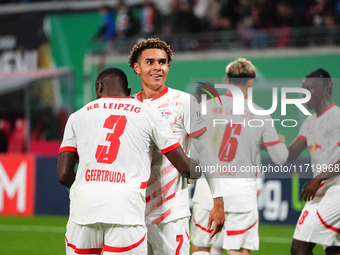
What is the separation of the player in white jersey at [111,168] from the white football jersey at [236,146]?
185 cm

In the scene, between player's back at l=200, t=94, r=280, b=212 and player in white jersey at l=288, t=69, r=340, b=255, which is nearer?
player in white jersey at l=288, t=69, r=340, b=255

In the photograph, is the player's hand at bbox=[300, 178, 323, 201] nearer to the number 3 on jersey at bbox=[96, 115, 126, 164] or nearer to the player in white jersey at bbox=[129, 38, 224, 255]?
the player in white jersey at bbox=[129, 38, 224, 255]

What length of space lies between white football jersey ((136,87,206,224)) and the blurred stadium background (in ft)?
17.1

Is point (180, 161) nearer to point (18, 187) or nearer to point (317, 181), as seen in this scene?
point (317, 181)

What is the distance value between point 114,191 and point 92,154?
289 mm

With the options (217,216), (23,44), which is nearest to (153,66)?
(217,216)

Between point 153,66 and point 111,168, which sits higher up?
A: point 153,66

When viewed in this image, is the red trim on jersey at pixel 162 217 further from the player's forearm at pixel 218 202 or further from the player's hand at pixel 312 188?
the player's hand at pixel 312 188

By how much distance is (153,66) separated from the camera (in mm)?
4953

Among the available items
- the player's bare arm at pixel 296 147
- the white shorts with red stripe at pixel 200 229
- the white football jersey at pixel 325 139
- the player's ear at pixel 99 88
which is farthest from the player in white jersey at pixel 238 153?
the player's ear at pixel 99 88

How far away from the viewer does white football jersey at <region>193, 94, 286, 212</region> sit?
247 inches

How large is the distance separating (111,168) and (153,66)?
1.02m

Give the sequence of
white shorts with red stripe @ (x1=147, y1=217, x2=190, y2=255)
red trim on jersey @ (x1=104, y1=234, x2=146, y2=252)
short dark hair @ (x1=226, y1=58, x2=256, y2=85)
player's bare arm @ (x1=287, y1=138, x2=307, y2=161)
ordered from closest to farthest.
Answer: red trim on jersey @ (x1=104, y1=234, x2=146, y2=252)
white shorts with red stripe @ (x1=147, y1=217, x2=190, y2=255)
short dark hair @ (x1=226, y1=58, x2=256, y2=85)
player's bare arm @ (x1=287, y1=138, x2=307, y2=161)

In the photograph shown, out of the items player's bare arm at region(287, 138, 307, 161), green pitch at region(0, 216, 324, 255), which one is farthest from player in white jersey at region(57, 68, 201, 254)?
green pitch at region(0, 216, 324, 255)
